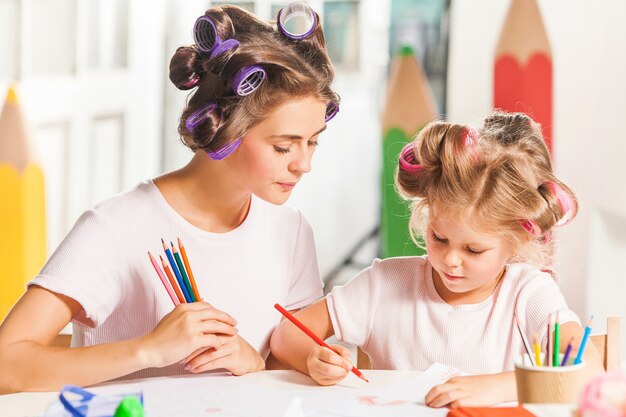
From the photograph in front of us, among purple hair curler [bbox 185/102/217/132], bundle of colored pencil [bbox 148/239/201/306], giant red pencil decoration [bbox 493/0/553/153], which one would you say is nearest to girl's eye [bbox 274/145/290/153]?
purple hair curler [bbox 185/102/217/132]

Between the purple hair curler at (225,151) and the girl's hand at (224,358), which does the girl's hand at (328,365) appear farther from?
the purple hair curler at (225,151)

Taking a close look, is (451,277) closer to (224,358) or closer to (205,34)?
(224,358)

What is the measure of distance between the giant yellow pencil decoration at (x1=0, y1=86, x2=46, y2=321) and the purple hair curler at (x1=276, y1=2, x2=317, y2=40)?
148 cm

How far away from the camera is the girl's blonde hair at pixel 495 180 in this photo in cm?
139

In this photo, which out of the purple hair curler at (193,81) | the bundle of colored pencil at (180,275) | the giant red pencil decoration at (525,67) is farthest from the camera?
the giant red pencil decoration at (525,67)

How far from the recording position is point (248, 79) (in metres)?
1.41

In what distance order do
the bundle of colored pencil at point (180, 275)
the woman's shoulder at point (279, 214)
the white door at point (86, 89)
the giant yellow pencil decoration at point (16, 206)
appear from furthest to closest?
the white door at point (86, 89) < the giant yellow pencil decoration at point (16, 206) < the woman's shoulder at point (279, 214) < the bundle of colored pencil at point (180, 275)

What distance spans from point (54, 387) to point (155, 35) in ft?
8.10

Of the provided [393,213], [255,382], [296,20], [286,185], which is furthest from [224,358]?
[393,213]

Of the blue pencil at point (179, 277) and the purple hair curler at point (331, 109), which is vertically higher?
the purple hair curler at point (331, 109)

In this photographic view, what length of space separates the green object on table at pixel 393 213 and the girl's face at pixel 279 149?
183 cm

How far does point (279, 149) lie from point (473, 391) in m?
0.46

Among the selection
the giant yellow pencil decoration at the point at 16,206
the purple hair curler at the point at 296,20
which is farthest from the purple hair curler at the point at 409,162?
the giant yellow pencil decoration at the point at 16,206

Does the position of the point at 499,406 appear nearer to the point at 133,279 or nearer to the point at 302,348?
the point at 302,348
